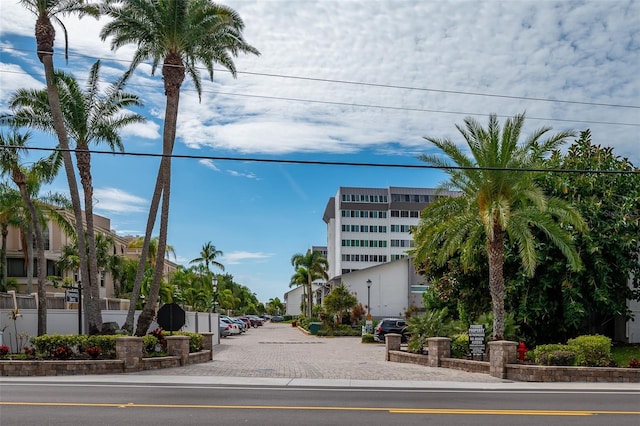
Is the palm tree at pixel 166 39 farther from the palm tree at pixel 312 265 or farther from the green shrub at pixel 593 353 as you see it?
the palm tree at pixel 312 265

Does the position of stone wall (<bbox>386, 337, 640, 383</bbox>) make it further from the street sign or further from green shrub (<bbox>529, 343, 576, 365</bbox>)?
the street sign

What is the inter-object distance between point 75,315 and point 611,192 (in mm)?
24428

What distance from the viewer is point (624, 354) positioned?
24516 millimetres

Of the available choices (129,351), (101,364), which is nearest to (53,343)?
(101,364)

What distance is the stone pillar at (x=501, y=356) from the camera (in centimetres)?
2098

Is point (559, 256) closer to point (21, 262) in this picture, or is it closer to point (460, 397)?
point (460, 397)

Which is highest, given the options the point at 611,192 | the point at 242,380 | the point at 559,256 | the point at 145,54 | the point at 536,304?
the point at 145,54

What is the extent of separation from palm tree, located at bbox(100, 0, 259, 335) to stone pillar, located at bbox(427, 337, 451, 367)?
11154 millimetres

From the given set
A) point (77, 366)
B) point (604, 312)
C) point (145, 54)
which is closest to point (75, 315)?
point (77, 366)

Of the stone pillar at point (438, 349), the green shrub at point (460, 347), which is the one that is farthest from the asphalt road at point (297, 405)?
the green shrub at point (460, 347)

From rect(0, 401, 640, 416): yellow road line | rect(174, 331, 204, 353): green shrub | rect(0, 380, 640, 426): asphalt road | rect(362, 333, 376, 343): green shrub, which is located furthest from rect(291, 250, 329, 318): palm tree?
rect(0, 401, 640, 416): yellow road line

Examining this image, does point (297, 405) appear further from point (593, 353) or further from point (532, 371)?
point (593, 353)

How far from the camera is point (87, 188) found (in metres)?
25.9

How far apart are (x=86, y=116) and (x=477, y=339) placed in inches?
701
